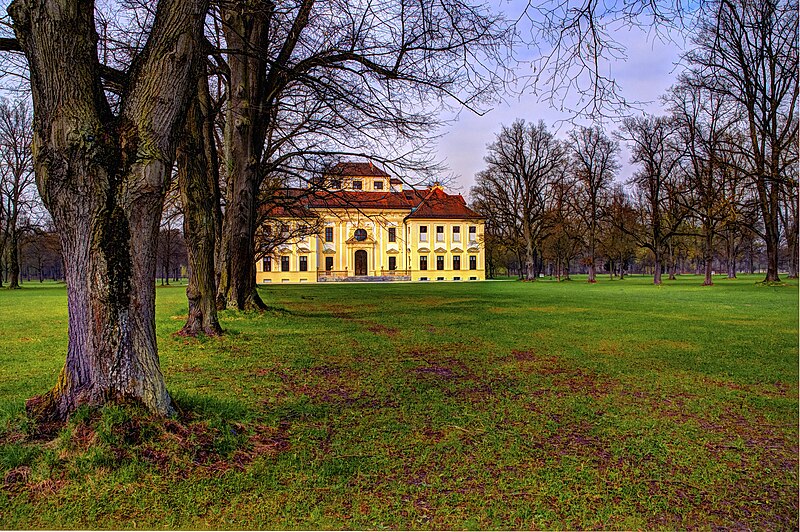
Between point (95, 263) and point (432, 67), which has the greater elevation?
point (432, 67)

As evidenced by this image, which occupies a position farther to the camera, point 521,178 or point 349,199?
point 521,178

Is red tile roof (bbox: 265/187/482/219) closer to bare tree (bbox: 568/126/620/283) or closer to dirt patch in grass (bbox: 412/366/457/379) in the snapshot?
dirt patch in grass (bbox: 412/366/457/379)

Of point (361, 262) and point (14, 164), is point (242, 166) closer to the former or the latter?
point (14, 164)

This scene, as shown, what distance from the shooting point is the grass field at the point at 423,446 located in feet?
9.48

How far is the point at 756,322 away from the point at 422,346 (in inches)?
367

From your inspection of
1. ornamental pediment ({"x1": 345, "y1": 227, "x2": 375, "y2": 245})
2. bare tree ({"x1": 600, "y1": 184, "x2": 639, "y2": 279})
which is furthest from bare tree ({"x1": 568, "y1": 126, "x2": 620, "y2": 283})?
ornamental pediment ({"x1": 345, "y1": 227, "x2": 375, "y2": 245})

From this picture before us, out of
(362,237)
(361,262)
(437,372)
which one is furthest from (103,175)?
(361,262)

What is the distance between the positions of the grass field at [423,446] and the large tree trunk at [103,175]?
0.35m

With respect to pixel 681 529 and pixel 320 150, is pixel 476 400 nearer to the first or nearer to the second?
pixel 681 529

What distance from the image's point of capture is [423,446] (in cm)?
400

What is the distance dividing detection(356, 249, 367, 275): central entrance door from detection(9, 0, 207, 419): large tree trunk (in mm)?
59087

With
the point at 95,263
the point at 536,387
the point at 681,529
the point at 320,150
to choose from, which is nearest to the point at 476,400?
the point at 536,387

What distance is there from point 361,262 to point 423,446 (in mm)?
59545

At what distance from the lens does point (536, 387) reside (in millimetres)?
6152
